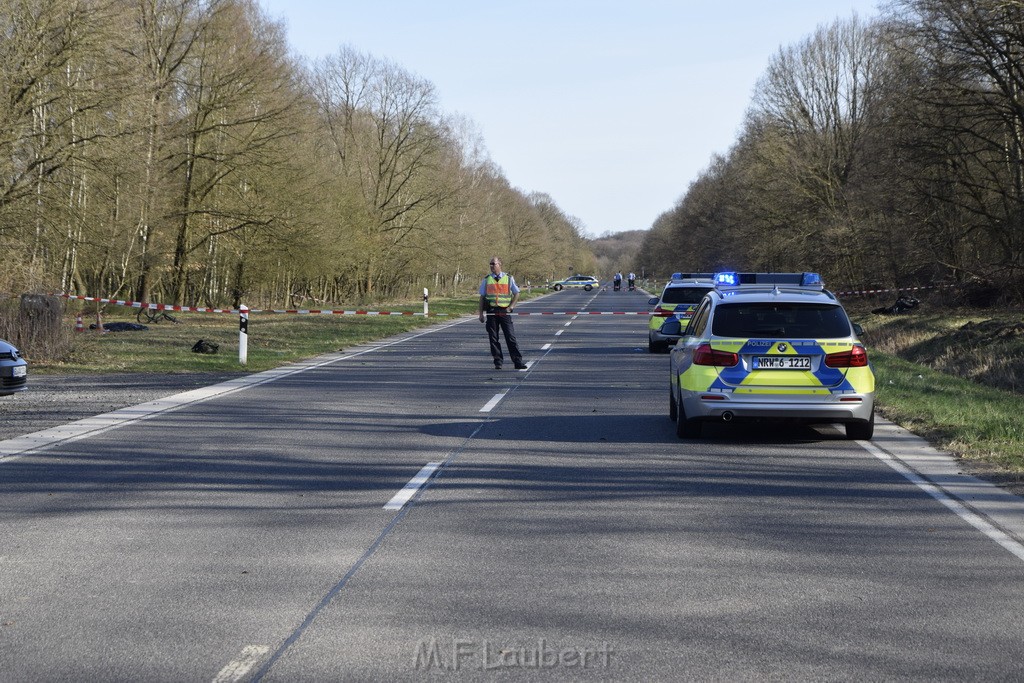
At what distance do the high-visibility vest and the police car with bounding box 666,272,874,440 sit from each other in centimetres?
806

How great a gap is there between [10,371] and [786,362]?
29.2 ft

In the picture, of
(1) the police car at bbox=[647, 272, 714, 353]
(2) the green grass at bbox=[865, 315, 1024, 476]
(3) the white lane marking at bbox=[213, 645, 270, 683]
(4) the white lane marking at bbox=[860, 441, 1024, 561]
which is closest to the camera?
(3) the white lane marking at bbox=[213, 645, 270, 683]

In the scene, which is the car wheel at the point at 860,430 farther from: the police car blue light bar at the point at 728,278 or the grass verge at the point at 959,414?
the police car blue light bar at the point at 728,278

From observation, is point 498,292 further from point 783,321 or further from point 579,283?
point 579,283

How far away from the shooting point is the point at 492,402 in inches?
605

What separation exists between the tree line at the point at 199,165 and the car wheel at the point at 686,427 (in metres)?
14.2

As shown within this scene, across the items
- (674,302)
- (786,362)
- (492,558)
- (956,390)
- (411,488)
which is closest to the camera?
(492,558)

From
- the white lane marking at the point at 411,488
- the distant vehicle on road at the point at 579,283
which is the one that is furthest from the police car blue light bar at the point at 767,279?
the distant vehicle on road at the point at 579,283

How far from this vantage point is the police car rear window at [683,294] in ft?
84.2

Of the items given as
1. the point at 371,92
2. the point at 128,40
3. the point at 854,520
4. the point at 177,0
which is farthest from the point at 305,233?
the point at 854,520

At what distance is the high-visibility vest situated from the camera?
19.8 metres

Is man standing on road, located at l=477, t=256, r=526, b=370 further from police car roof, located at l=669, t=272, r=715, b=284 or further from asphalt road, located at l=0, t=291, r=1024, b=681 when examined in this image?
asphalt road, located at l=0, t=291, r=1024, b=681

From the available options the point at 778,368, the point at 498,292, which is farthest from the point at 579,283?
the point at 778,368

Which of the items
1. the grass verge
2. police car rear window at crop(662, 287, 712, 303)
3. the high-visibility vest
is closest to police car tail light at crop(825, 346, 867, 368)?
the grass verge
